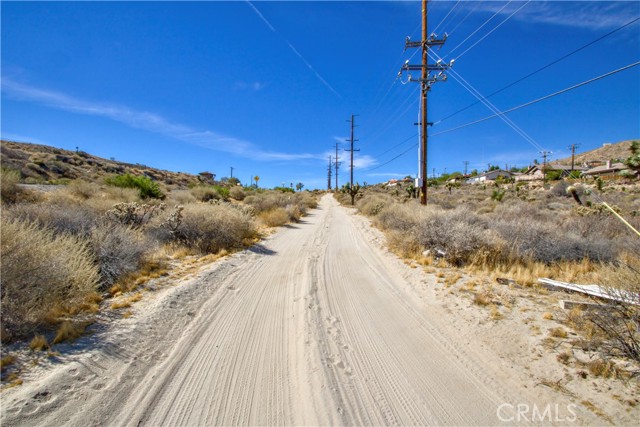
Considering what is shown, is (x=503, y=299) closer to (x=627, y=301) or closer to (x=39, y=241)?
(x=627, y=301)

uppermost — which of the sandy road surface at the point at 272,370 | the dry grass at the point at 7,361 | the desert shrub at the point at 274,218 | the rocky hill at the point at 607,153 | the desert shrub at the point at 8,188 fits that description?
the rocky hill at the point at 607,153

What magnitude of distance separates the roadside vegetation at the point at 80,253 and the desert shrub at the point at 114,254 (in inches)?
0.7

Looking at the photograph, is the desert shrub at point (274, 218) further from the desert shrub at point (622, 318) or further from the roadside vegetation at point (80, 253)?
the desert shrub at point (622, 318)

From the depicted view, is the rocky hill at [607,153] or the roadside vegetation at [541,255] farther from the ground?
the rocky hill at [607,153]

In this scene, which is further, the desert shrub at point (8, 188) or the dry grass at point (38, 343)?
the desert shrub at point (8, 188)

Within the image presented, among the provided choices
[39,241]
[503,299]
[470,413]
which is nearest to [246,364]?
[470,413]

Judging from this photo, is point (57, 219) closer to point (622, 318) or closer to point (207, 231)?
point (207, 231)

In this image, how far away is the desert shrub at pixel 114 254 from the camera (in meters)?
6.21

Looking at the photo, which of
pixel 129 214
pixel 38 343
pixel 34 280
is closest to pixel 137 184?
pixel 129 214

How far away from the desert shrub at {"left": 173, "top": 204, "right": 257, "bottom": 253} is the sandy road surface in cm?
424

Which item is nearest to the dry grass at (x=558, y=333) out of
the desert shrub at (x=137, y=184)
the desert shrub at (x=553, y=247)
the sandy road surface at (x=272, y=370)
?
the sandy road surface at (x=272, y=370)

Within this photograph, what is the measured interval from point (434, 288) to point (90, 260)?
24.0ft

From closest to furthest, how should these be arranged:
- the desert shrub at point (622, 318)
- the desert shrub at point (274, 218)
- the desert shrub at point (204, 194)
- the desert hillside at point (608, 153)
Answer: the desert shrub at point (622, 318) → the desert shrub at point (274, 218) → the desert shrub at point (204, 194) → the desert hillside at point (608, 153)

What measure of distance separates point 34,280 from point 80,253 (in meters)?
1.41
